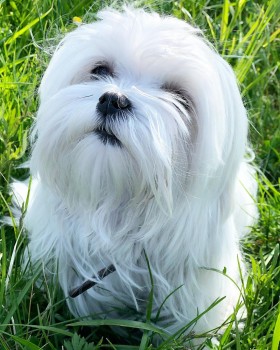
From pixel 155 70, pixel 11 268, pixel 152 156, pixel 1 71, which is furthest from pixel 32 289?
pixel 1 71

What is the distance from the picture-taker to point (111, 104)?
1.99m

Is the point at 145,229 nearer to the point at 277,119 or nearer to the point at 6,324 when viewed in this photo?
the point at 6,324

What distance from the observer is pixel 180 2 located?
321 centimetres

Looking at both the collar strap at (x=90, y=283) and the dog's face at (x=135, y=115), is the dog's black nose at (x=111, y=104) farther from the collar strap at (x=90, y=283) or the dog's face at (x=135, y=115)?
the collar strap at (x=90, y=283)

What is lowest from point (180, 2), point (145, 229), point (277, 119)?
point (277, 119)

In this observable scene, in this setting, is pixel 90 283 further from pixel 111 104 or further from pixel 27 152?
pixel 27 152

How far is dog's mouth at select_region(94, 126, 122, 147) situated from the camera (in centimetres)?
199

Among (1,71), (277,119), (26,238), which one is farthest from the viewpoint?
(277,119)

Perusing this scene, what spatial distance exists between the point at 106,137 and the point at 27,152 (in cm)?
105

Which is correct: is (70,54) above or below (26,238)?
above

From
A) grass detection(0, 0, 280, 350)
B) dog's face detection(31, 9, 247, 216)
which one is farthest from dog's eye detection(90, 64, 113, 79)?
grass detection(0, 0, 280, 350)

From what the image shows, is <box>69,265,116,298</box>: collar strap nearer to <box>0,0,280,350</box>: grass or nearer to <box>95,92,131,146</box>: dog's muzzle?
<box>0,0,280,350</box>: grass

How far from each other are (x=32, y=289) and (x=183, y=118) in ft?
2.17

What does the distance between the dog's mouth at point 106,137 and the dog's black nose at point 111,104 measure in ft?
0.14
